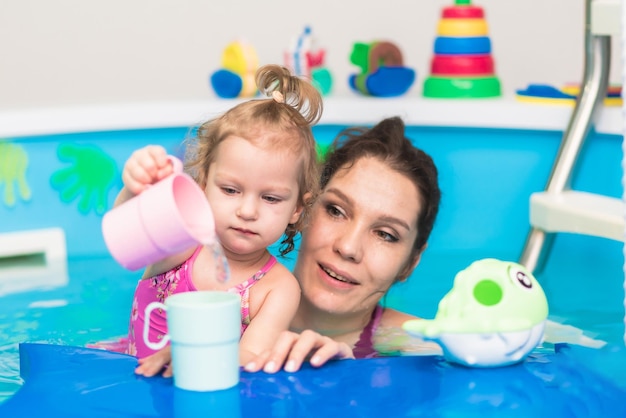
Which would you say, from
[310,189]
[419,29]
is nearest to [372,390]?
[310,189]

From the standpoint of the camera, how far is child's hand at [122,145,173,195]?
52.9 inches

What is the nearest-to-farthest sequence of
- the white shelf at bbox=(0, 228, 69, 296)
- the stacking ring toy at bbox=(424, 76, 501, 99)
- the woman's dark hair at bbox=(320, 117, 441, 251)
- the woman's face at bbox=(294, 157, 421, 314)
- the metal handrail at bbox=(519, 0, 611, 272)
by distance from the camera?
the woman's face at bbox=(294, 157, 421, 314)
the woman's dark hair at bbox=(320, 117, 441, 251)
the metal handrail at bbox=(519, 0, 611, 272)
the white shelf at bbox=(0, 228, 69, 296)
the stacking ring toy at bbox=(424, 76, 501, 99)

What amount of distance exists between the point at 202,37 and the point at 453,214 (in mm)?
1944

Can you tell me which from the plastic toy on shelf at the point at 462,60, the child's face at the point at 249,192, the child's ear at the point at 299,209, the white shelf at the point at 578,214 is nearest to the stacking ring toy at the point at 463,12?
the plastic toy on shelf at the point at 462,60

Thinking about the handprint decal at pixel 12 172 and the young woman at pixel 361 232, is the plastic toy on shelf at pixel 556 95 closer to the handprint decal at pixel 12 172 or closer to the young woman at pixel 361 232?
the young woman at pixel 361 232

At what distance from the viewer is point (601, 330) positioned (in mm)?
2338

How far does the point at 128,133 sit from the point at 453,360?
75.0 inches

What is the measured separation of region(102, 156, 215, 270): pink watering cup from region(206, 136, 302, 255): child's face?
0.93 ft

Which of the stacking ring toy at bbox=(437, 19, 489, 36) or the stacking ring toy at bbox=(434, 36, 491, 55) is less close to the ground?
the stacking ring toy at bbox=(437, 19, 489, 36)

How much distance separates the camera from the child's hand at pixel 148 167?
134 centimetres

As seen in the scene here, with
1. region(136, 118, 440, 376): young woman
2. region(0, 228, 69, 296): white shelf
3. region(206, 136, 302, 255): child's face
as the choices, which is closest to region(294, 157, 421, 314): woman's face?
region(136, 118, 440, 376): young woman

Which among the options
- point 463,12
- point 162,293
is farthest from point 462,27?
point 162,293

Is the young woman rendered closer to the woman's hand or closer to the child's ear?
the child's ear

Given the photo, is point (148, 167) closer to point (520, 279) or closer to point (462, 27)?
point (520, 279)
